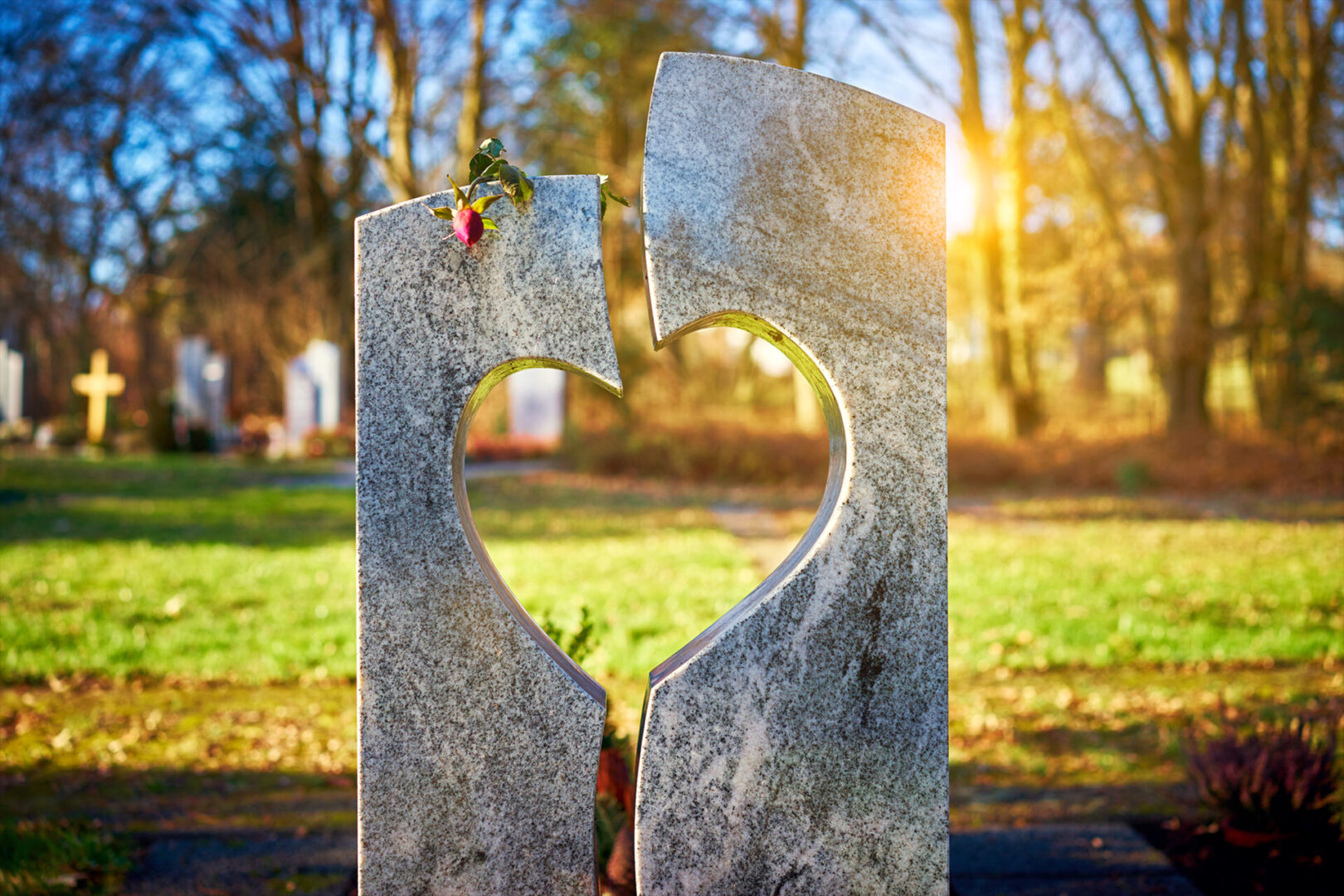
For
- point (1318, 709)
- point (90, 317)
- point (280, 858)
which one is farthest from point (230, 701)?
point (90, 317)

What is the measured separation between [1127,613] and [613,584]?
3.17m

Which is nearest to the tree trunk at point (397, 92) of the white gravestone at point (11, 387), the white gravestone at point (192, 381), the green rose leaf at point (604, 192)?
the white gravestone at point (192, 381)

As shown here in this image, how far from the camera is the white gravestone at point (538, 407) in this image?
698 inches

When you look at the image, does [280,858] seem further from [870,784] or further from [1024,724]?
[1024,724]

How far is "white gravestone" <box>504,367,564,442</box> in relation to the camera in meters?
17.7

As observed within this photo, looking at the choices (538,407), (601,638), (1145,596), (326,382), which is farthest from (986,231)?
(326,382)

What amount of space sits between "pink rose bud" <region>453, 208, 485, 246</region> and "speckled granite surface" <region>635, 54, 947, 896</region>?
0.37 m

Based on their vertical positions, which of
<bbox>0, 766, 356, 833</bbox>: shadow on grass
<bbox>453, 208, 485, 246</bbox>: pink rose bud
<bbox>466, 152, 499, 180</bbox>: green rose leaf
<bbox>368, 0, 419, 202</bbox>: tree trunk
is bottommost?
<bbox>0, 766, 356, 833</bbox>: shadow on grass

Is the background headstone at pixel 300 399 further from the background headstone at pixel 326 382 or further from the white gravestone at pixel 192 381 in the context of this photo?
the white gravestone at pixel 192 381

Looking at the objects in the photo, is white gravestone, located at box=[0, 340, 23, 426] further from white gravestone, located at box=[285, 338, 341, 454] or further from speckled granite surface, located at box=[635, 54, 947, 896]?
speckled granite surface, located at box=[635, 54, 947, 896]

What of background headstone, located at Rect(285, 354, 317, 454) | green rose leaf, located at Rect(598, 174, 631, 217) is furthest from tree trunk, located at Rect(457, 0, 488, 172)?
green rose leaf, located at Rect(598, 174, 631, 217)

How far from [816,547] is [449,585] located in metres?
0.82

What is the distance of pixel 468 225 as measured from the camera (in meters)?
2.02

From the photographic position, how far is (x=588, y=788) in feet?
6.93
